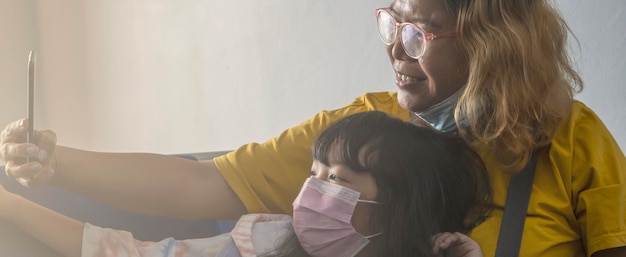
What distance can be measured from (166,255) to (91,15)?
267mm

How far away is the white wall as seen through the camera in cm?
79

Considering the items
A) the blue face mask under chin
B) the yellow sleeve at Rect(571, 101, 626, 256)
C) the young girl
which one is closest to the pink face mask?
the young girl

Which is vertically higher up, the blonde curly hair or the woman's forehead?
the woman's forehead

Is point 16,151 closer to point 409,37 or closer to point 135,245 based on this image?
point 135,245

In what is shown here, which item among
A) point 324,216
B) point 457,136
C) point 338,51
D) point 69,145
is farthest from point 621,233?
point 69,145

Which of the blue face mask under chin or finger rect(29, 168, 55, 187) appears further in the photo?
the blue face mask under chin

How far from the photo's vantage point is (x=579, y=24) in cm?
104

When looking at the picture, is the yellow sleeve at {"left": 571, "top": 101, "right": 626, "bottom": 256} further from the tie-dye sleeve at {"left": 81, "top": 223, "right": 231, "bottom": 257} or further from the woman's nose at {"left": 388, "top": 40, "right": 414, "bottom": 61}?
the tie-dye sleeve at {"left": 81, "top": 223, "right": 231, "bottom": 257}

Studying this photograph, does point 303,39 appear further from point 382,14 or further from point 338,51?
point 382,14

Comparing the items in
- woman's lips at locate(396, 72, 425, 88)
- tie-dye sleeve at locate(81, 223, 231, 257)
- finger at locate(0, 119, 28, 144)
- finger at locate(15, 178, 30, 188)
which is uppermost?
woman's lips at locate(396, 72, 425, 88)

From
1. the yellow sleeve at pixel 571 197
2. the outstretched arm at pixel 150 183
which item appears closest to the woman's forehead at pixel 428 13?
the yellow sleeve at pixel 571 197

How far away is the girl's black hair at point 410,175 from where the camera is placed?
750 millimetres

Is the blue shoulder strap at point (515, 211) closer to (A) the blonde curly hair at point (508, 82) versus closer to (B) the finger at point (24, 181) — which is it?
(A) the blonde curly hair at point (508, 82)

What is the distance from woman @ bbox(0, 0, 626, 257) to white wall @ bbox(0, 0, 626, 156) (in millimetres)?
79
